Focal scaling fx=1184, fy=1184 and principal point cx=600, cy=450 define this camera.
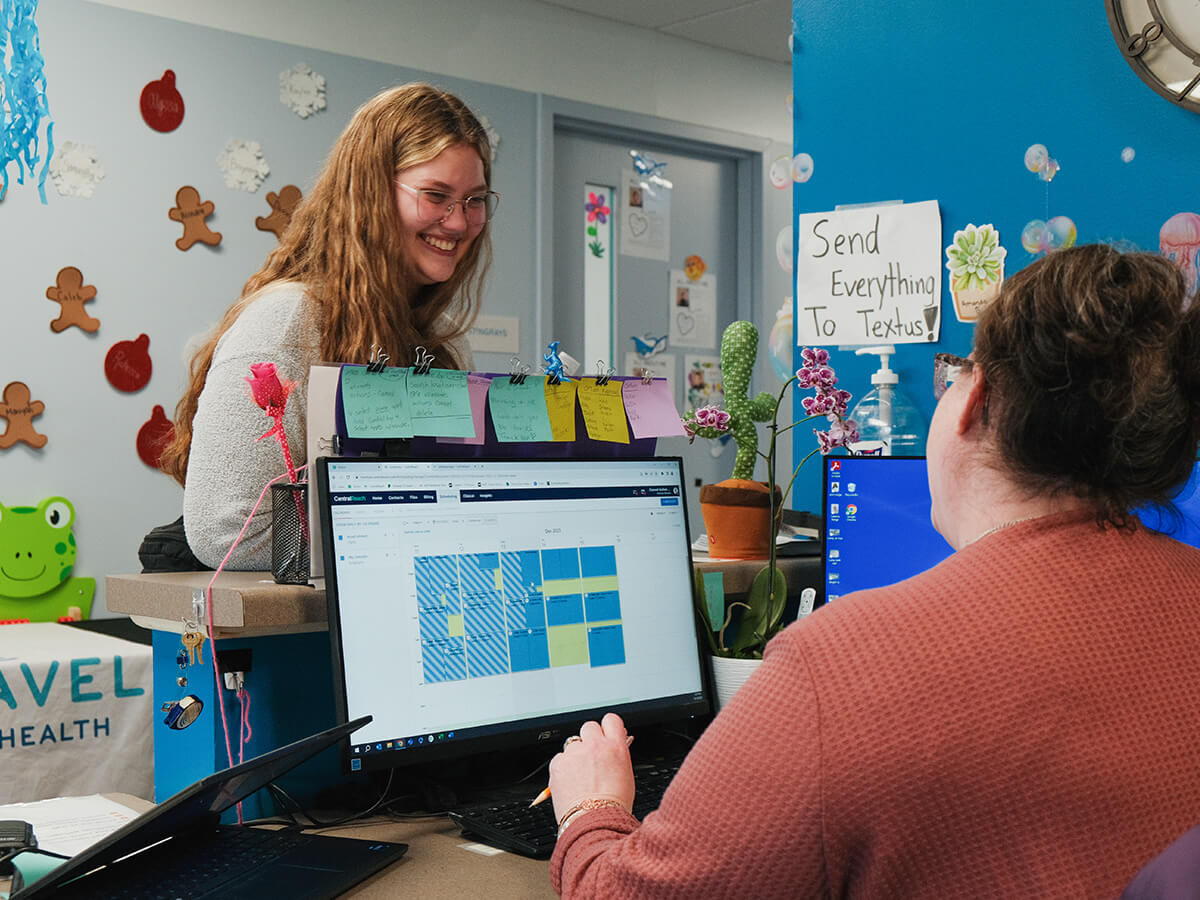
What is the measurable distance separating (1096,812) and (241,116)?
3.31 metres

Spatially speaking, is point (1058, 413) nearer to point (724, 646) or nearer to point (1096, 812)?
point (1096, 812)

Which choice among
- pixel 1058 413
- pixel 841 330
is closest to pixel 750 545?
pixel 841 330

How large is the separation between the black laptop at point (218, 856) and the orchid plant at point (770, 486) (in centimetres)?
57

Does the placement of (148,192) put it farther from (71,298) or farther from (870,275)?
(870,275)

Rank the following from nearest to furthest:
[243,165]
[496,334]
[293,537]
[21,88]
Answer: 1. [293,537]
2. [21,88]
3. [243,165]
4. [496,334]

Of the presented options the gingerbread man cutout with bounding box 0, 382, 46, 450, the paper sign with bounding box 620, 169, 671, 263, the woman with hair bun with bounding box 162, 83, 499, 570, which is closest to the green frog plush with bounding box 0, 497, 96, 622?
the gingerbread man cutout with bounding box 0, 382, 46, 450

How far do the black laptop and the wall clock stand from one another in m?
1.37

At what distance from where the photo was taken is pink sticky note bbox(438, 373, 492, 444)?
Answer: 1.38 meters

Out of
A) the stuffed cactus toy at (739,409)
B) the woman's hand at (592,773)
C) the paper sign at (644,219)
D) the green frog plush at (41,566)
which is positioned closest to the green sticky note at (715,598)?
the stuffed cactus toy at (739,409)

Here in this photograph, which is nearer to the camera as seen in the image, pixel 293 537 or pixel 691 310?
pixel 293 537

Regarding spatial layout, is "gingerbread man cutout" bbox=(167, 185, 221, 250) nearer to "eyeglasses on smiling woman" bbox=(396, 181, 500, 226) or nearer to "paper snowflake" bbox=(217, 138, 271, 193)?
"paper snowflake" bbox=(217, 138, 271, 193)

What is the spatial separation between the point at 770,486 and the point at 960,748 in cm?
101

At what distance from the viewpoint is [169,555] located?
1646 mm

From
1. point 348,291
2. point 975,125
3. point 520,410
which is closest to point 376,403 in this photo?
point 520,410
